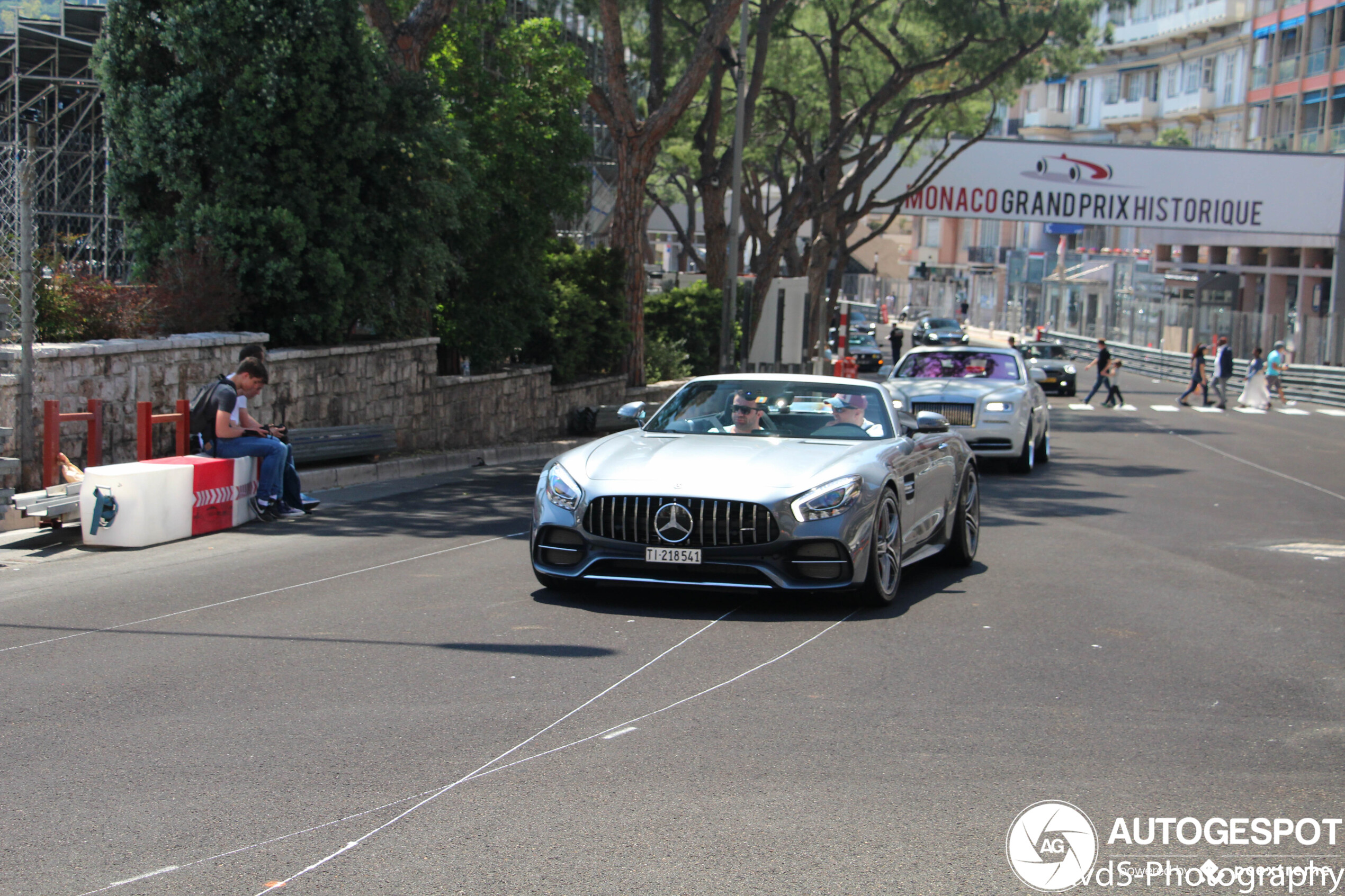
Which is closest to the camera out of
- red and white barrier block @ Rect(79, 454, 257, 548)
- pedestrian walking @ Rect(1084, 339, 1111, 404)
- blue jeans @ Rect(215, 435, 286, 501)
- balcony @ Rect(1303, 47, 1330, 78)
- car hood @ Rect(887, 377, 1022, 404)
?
red and white barrier block @ Rect(79, 454, 257, 548)

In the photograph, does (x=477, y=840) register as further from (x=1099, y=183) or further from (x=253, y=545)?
(x=1099, y=183)

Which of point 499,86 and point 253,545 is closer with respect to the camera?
point 253,545

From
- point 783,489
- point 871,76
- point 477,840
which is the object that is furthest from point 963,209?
point 477,840

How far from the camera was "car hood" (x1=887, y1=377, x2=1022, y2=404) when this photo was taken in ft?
60.1

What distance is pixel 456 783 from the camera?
4996mm

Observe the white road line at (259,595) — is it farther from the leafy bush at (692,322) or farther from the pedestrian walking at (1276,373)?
the pedestrian walking at (1276,373)

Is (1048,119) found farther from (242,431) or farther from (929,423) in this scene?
(929,423)

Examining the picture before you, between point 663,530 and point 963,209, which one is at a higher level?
point 963,209

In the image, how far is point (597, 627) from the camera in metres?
7.71

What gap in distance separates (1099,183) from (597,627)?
4389cm

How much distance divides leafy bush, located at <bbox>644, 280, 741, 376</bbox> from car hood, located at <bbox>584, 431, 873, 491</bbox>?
24694mm

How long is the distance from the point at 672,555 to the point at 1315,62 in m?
61.6

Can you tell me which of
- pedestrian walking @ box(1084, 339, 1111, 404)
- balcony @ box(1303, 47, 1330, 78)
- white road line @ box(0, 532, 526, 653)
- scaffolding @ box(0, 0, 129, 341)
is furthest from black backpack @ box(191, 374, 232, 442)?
balcony @ box(1303, 47, 1330, 78)

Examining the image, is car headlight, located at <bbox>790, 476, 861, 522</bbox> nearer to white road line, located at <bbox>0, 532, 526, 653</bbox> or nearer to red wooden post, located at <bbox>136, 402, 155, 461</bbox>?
white road line, located at <bbox>0, 532, 526, 653</bbox>
